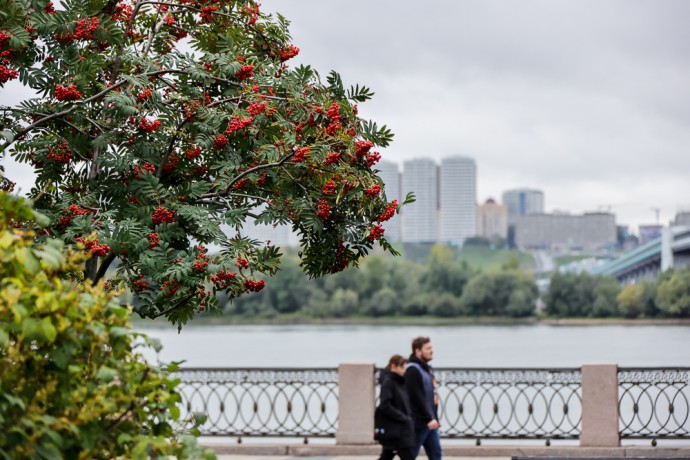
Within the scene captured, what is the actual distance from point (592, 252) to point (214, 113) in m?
177

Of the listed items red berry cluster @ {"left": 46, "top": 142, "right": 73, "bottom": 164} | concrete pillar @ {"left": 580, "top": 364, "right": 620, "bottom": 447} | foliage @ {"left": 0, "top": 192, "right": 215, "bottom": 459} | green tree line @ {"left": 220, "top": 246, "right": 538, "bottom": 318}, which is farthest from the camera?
green tree line @ {"left": 220, "top": 246, "right": 538, "bottom": 318}

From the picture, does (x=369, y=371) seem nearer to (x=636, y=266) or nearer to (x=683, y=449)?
(x=683, y=449)

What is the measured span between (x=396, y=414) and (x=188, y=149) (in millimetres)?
3527

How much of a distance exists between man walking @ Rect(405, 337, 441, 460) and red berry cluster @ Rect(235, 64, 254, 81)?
11.2ft

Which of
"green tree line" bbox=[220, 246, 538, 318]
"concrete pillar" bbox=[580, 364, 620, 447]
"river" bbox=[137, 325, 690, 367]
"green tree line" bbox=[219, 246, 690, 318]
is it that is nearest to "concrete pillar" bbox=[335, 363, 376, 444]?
"concrete pillar" bbox=[580, 364, 620, 447]

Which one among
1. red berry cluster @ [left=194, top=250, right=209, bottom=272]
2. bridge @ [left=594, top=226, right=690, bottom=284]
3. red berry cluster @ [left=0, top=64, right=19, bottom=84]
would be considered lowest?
red berry cluster @ [left=194, top=250, right=209, bottom=272]

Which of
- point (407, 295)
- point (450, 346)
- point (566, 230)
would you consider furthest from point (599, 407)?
point (566, 230)

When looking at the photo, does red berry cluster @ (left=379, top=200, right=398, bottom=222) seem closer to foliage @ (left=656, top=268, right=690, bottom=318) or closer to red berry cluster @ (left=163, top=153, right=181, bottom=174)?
red berry cluster @ (left=163, top=153, right=181, bottom=174)

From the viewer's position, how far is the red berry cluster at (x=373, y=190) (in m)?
6.82

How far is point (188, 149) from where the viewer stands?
784 centimetres

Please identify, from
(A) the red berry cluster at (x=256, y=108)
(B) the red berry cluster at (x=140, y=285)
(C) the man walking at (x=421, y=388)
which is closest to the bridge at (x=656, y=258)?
(C) the man walking at (x=421, y=388)

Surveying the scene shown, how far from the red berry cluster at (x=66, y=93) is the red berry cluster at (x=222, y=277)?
5.15 ft

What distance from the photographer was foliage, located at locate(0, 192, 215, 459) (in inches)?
138

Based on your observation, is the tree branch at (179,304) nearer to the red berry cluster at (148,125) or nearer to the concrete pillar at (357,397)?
the red berry cluster at (148,125)
